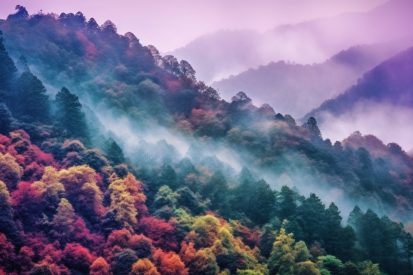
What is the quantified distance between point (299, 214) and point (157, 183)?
67.9 ft

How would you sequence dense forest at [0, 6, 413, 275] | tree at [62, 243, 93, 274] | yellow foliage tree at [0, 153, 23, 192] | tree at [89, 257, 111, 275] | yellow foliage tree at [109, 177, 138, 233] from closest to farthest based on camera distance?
tree at [89, 257, 111, 275], tree at [62, 243, 93, 274], dense forest at [0, 6, 413, 275], yellow foliage tree at [0, 153, 23, 192], yellow foliage tree at [109, 177, 138, 233]

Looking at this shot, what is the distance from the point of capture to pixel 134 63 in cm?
8881

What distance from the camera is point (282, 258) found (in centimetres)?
4078

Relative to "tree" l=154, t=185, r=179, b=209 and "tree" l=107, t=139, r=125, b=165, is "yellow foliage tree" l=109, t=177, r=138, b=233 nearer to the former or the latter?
"tree" l=154, t=185, r=179, b=209

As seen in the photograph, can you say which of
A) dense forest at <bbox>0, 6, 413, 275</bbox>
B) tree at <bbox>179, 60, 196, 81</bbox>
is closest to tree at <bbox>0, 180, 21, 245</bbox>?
dense forest at <bbox>0, 6, 413, 275</bbox>

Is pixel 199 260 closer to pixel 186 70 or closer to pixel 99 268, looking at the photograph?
pixel 99 268

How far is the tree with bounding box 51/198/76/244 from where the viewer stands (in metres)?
36.6

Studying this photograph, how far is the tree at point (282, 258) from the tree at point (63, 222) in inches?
896

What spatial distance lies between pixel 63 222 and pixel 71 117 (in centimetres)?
2128

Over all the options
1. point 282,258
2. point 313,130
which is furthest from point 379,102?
point 282,258

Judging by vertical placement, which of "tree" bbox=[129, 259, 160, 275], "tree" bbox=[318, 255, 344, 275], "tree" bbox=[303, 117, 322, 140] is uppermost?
"tree" bbox=[303, 117, 322, 140]

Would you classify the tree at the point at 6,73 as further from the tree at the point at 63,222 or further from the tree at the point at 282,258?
the tree at the point at 282,258

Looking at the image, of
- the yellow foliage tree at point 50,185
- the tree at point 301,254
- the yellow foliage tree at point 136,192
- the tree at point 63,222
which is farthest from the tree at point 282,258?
the yellow foliage tree at point 50,185

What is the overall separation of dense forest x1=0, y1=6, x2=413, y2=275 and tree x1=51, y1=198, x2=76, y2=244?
0.11m
